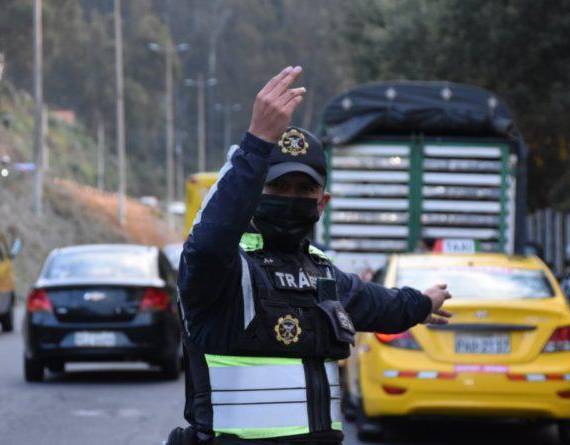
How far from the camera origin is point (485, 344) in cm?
1091

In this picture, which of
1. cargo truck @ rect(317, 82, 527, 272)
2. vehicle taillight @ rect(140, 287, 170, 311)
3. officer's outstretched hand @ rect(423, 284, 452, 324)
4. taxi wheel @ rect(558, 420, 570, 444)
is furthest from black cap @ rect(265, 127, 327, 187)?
cargo truck @ rect(317, 82, 527, 272)

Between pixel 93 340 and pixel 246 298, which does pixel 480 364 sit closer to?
pixel 93 340

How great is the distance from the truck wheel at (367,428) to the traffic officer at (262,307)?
712 centimetres

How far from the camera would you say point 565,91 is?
97.7ft

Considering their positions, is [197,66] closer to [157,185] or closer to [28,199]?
[157,185]

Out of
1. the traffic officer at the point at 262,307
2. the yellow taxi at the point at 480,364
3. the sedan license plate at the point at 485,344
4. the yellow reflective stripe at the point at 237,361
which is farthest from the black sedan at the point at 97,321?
the yellow reflective stripe at the point at 237,361

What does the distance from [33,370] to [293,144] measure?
12.4 metres

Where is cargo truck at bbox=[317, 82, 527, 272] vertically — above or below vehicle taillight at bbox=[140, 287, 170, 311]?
above

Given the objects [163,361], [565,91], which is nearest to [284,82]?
[163,361]

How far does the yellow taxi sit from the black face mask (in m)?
6.47

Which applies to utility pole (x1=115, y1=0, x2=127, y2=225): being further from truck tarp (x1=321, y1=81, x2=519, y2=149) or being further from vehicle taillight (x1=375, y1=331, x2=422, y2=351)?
vehicle taillight (x1=375, y1=331, x2=422, y2=351)

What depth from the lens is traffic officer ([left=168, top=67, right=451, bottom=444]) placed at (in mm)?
4242

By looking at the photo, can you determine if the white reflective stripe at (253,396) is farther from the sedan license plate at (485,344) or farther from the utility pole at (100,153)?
the utility pole at (100,153)

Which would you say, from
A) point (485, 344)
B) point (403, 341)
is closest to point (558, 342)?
point (485, 344)
